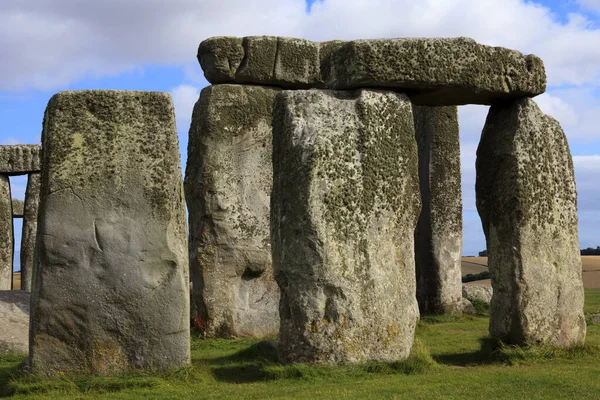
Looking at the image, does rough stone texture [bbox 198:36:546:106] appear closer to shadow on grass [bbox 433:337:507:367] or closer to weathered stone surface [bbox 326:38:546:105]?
weathered stone surface [bbox 326:38:546:105]

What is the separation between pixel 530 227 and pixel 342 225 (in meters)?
2.45

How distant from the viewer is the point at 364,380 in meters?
9.48

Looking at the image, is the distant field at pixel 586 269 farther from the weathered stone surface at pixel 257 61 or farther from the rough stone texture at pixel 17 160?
the weathered stone surface at pixel 257 61

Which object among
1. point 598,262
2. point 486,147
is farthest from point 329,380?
point 598,262

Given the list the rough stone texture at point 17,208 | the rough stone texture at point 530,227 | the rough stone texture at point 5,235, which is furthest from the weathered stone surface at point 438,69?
the rough stone texture at point 17,208

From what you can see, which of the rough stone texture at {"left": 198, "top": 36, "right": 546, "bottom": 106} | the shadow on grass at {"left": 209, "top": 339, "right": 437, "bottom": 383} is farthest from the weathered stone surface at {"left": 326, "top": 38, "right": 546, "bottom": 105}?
the shadow on grass at {"left": 209, "top": 339, "right": 437, "bottom": 383}

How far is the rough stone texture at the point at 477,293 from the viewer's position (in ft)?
62.5

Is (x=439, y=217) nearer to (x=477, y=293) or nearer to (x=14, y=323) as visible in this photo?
(x=477, y=293)

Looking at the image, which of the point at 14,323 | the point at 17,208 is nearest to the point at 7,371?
the point at 14,323

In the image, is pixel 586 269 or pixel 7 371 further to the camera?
pixel 586 269

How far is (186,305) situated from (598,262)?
26566 millimetres

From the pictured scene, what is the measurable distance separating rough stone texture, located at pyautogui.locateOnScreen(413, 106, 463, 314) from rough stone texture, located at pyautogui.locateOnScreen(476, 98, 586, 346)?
5719mm

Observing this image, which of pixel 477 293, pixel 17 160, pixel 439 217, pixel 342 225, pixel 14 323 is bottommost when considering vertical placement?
pixel 14 323

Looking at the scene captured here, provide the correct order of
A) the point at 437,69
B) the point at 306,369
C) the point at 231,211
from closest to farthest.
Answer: the point at 306,369 < the point at 437,69 < the point at 231,211
